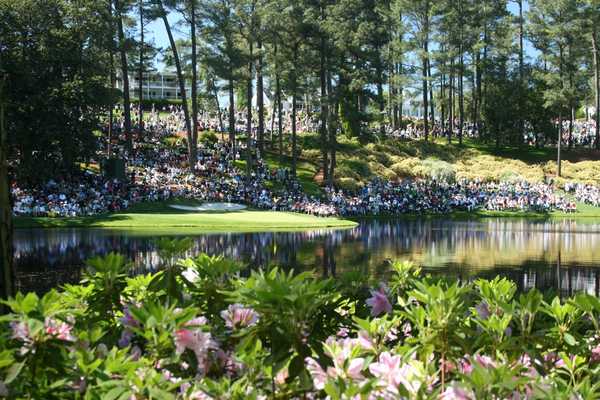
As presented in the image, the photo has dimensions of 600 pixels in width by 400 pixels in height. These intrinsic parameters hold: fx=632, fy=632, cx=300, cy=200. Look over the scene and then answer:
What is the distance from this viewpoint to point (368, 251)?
2072 centimetres

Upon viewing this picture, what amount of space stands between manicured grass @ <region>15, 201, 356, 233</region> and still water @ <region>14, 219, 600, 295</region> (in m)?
2.44

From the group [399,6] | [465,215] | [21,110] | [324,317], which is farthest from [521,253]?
[399,6]

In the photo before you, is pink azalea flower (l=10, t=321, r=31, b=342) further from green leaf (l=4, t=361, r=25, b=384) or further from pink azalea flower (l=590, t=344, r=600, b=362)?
pink azalea flower (l=590, t=344, r=600, b=362)

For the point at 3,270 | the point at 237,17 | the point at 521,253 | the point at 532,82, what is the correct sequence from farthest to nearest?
the point at 532,82 → the point at 237,17 → the point at 521,253 → the point at 3,270

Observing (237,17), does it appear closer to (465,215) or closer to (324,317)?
(465,215)

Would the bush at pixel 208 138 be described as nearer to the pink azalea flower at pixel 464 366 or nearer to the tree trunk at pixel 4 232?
the tree trunk at pixel 4 232

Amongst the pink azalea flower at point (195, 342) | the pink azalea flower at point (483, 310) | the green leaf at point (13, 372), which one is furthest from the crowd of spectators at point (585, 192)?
the green leaf at point (13, 372)

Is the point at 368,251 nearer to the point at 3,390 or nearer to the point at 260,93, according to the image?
the point at 3,390

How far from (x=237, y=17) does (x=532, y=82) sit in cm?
3656

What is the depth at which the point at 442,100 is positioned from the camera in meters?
67.2

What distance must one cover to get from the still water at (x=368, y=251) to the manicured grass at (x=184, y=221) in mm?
2444

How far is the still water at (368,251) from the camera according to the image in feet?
49.5

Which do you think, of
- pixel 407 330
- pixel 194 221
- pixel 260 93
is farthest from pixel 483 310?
pixel 260 93

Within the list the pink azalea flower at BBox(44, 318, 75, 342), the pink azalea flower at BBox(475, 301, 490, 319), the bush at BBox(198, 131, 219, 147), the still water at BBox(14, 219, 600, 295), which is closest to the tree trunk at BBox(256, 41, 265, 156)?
the bush at BBox(198, 131, 219, 147)
